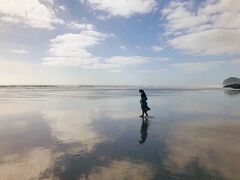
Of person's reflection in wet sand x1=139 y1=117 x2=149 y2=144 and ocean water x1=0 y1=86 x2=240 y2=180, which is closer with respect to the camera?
ocean water x1=0 y1=86 x2=240 y2=180

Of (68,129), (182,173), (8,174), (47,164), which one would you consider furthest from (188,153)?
(68,129)

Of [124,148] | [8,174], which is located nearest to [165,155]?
[124,148]

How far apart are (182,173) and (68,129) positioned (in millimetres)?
9549

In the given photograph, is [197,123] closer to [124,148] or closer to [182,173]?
[124,148]

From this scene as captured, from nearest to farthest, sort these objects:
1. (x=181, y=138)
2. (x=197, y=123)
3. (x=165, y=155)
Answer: (x=165, y=155) < (x=181, y=138) < (x=197, y=123)

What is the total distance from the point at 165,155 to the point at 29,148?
5.97 m

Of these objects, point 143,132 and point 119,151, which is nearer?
point 119,151

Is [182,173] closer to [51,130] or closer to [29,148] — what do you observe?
[29,148]

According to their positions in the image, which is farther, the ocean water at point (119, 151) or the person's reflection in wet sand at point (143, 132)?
the person's reflection in wet sand at point (143, 132)

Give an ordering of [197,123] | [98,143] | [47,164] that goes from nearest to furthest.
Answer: [47,164] < [98,143] < [197,123]

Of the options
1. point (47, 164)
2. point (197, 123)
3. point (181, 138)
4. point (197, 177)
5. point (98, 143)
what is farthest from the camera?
point (197, 123)

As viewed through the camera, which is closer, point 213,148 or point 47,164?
point 47,164

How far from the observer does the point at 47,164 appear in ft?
31.9

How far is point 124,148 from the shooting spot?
11.9 m
